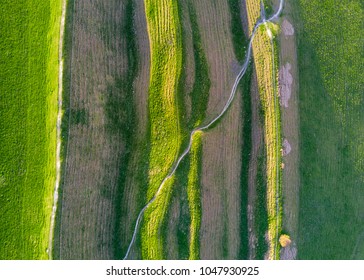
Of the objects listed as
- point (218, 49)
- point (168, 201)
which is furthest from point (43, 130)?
point (218, 49)

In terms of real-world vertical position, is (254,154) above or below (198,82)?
below

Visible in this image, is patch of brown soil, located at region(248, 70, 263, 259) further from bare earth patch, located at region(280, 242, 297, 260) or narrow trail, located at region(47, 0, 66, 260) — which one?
narrow trail, located at region(47, 0, 66, 260)

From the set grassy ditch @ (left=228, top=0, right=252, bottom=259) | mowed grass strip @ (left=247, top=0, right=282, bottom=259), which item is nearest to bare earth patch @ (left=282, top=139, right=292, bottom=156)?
mowed grass strip @ (left=247, top=0, right=282, bottom=259)

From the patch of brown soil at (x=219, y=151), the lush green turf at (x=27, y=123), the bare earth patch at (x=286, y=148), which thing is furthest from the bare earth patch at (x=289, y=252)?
the lush green turf at (x=27, y=123)

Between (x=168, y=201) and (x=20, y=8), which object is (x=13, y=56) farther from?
(x=168, y=201)

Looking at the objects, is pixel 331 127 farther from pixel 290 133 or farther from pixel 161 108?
pixel 161 108

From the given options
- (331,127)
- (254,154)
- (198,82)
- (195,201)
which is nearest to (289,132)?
(254,154)
